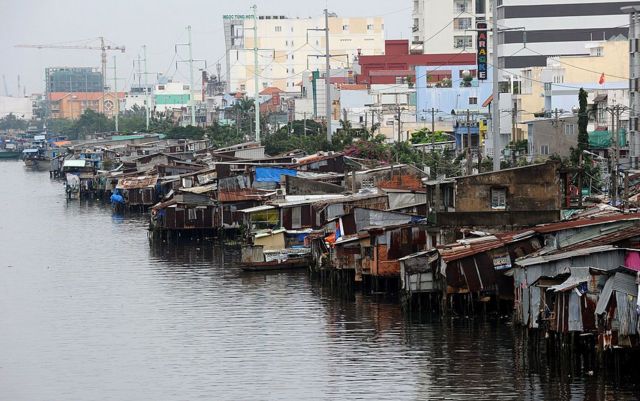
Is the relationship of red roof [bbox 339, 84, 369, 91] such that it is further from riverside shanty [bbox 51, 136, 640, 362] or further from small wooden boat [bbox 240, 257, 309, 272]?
small wooden boat [bbox 240, 257, 309, 272]

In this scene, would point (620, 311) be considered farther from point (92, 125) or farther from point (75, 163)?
point (92, 125)

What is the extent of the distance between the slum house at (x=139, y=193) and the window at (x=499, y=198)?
39.9 metres

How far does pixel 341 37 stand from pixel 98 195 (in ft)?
246

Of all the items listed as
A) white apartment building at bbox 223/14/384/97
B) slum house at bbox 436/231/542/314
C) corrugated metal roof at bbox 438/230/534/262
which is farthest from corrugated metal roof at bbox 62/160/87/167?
slum house at bbox 436/231/542/314

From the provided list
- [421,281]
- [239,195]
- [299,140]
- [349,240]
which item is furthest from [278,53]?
[421,281]

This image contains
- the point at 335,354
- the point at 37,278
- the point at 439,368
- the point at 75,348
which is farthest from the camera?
the point at 37,278

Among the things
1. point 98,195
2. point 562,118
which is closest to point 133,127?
point 98,195

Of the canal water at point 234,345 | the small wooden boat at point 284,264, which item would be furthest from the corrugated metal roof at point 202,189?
the small wooden boat at point 284,264

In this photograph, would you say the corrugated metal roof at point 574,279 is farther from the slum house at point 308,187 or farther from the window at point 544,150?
the window at point 544,150

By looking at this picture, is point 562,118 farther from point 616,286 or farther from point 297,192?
point 616,286

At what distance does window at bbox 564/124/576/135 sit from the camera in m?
57.1

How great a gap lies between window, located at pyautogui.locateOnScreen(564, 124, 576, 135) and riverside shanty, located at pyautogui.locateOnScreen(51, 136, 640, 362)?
29.1 ft

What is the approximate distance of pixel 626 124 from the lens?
187 feet

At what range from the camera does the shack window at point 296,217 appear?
4731 centimetres
